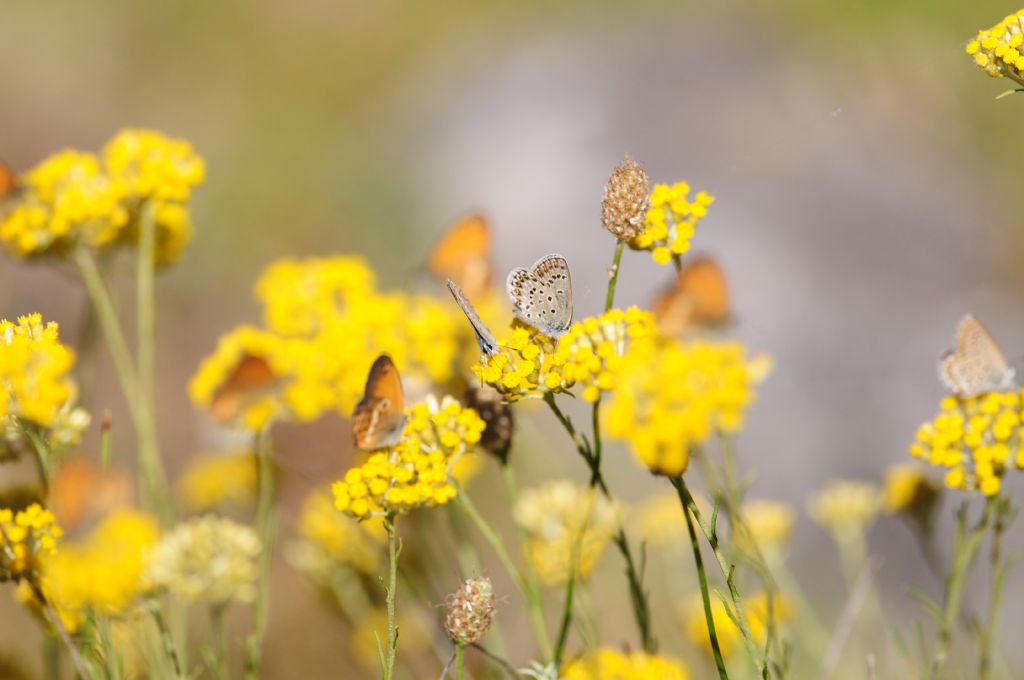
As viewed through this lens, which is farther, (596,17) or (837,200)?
(596,17)

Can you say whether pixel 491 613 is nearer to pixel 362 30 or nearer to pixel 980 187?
pixel 980 187

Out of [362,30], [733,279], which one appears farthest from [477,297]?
[362,30]

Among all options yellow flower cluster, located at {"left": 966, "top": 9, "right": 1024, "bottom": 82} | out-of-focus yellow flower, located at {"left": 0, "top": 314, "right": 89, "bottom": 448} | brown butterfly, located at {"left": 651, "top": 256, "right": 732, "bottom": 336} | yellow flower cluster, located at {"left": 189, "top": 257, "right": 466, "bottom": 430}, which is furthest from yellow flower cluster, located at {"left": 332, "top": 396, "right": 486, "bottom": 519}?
yellow flower cluster, located at {"left": 966, "top": 9, "right": 1024, "bottom": 82}

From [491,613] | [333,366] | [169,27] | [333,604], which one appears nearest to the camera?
[491,613]

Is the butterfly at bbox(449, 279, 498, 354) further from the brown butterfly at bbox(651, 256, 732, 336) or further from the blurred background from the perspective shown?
the blurred background

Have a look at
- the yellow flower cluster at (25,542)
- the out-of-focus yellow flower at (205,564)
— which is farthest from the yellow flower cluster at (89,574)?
the out-of-focus yellow flower at (205,564)

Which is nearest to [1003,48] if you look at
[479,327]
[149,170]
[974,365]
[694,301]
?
[974,365]
